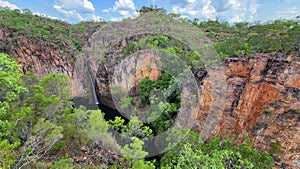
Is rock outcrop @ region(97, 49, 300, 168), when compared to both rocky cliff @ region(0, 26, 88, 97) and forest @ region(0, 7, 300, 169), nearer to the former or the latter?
forest @ region(0, 7, 300, 169)

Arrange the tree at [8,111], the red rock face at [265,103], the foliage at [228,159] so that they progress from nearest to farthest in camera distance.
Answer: the tree at [8,111]
the foliage at [228,159]
the red rock face at [265,103]

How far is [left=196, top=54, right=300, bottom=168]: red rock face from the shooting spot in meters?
9.54

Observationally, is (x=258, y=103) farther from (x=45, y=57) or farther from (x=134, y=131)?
(x=45, y=57)

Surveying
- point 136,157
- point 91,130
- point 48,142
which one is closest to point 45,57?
point 91,130

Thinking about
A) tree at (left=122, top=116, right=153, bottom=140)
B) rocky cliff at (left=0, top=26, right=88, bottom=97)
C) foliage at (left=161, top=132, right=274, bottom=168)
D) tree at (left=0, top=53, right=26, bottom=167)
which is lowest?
tree at (left=122, top=116, right=153, bottom=140)

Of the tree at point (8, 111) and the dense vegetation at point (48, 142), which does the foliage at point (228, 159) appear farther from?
the tree at point (8, 111)

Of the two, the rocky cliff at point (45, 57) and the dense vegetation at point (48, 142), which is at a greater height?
the rocky cliff at point (45, 57)

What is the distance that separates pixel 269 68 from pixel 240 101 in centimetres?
258

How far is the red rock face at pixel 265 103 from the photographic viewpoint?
9539 millimetres

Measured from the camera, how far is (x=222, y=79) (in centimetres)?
1318

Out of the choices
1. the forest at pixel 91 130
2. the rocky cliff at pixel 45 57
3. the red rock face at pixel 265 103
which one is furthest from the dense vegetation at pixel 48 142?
the rocky cliff at pixel 45 57

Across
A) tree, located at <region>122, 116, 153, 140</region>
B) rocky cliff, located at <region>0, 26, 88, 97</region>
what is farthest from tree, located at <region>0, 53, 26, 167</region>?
rocky cliff, located at <region>0, 26, 88, 97</region>

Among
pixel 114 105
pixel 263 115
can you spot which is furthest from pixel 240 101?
pixel 114 105

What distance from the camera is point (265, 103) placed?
10.8 meters
